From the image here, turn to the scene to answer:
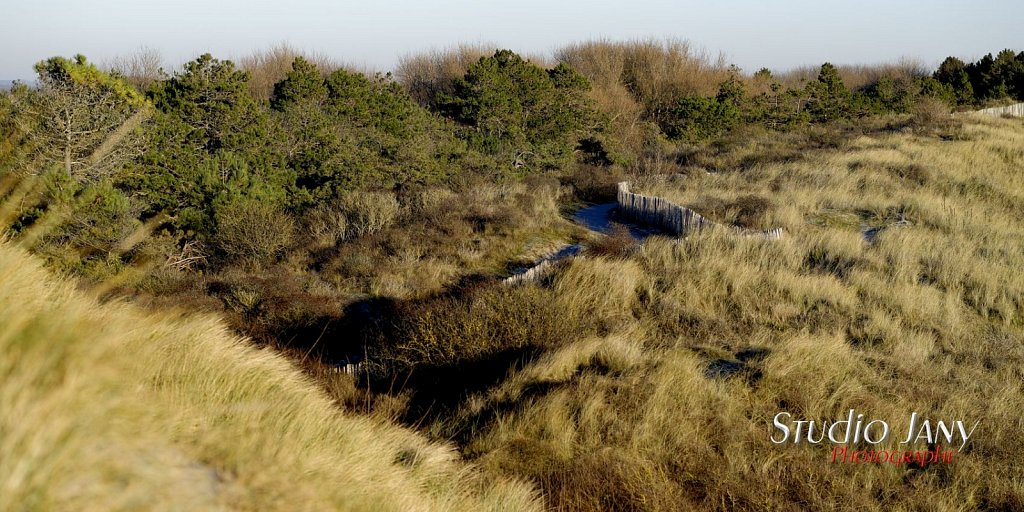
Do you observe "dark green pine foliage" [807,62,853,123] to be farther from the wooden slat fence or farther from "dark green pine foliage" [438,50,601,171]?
"dark green pine foliage" [438,50,601,171]

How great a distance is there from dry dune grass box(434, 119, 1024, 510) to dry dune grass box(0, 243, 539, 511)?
968 millimetres

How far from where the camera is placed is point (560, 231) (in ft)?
39.9

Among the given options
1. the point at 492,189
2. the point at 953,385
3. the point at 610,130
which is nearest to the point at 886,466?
the point at 953,385

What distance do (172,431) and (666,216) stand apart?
10456mm

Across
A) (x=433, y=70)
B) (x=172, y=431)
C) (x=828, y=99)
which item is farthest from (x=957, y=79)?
(x=172, y=431)

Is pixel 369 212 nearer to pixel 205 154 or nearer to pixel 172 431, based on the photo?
pixel 205 154

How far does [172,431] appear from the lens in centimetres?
259

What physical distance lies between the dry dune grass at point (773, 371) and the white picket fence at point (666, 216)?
2.01 ft

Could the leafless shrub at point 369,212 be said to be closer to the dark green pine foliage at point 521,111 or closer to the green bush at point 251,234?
the green bush at point 251,234

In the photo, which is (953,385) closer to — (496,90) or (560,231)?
(560,231)

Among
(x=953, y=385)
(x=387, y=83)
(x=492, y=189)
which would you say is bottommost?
(x=953, y=385)

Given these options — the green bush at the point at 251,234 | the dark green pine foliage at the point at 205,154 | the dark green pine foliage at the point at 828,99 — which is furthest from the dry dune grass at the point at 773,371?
the dark green pine foliage at the point at 828,99

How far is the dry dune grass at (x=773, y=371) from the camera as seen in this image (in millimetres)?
4480

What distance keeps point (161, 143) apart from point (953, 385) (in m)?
15.5
